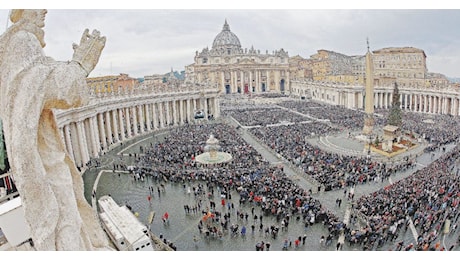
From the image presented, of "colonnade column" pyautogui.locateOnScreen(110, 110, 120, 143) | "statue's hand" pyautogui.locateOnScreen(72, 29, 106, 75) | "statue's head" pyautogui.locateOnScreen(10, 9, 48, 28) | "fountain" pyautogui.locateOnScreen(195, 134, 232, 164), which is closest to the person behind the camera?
"statue's head" pyautogui.locateOnScreen(10, 9, 48, 28)

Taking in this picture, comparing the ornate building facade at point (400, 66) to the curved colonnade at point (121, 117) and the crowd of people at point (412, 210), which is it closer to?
the curved colonnade at point (121, 117)

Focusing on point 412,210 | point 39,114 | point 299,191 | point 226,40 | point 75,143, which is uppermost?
point 226,40

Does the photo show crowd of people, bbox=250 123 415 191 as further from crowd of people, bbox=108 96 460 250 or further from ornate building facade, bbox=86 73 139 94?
ornate building facade, bbox=86 73 139 94

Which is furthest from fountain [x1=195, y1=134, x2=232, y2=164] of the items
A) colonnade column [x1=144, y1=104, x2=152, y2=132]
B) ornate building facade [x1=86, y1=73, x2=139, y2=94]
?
ornate building facade [x1=86, y1=73, x2=139, y2=94]

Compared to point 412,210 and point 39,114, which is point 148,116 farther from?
point 39,114

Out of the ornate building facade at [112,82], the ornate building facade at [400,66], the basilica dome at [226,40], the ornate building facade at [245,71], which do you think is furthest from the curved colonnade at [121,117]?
the basilica dome at [226,40]

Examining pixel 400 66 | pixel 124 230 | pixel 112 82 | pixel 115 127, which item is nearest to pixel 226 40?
pixel 112 82
